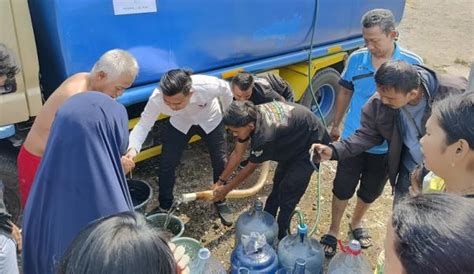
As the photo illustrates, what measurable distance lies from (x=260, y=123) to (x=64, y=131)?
1.49m

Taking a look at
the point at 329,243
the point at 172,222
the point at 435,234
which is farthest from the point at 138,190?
the point at 435,234

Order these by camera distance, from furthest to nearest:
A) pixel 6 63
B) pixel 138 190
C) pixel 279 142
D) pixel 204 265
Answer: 1. pixel 138 190
2. pixel 279 142
3. pixel 204 265
4. pixel 6 63

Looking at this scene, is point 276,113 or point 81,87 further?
point 276,113

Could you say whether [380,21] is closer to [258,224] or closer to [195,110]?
[195,110]

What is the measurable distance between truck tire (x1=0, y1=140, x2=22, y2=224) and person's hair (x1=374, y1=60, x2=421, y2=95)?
2543 millimetres

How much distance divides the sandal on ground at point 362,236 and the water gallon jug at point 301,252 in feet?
2.68

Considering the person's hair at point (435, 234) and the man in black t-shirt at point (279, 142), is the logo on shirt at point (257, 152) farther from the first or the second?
the person's hair at point (435, 234)

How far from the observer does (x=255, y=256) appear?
9.15 ft

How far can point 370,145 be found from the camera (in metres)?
2.98

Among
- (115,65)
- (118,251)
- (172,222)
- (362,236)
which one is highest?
(115,65)

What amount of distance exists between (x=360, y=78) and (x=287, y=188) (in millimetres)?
1004

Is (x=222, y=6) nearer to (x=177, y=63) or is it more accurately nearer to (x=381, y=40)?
(x=177, y=63)

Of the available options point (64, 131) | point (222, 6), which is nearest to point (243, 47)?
point (222, 6)

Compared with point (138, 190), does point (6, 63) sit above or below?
above
